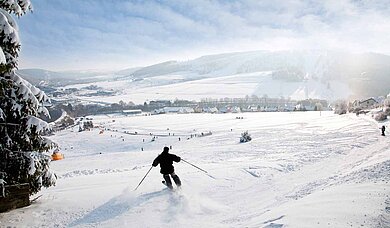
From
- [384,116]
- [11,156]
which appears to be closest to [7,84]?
[11,156]

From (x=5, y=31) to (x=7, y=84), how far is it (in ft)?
5.25

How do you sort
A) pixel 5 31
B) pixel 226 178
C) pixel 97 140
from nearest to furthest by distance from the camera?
pixel 5 31, pixel 226 178, pixel 97 140

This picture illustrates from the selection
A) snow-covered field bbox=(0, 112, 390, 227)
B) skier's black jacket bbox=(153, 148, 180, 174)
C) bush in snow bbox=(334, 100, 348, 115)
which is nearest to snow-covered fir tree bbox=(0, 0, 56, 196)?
snow-covered field bbox=(0, 112, 390, 227)

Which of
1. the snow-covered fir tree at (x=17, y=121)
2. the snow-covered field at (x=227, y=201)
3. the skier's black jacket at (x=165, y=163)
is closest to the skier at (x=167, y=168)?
the skier's black jacket at (x=165, y=163)

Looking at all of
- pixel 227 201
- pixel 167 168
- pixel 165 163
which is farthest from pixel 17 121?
pixel 227 201

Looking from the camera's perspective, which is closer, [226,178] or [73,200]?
[73,200]

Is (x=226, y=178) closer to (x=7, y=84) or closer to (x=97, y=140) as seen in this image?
(x=7, y=84)

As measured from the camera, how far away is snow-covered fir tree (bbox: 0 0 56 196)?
8992 mm

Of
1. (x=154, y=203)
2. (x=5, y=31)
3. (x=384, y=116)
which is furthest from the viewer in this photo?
(x=384, y=116)

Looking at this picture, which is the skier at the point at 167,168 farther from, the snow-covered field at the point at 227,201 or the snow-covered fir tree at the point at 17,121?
the snow-covered fir tree at the point at 17,121

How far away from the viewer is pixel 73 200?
10.3m

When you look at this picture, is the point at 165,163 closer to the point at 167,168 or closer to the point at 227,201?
the point at 167,168

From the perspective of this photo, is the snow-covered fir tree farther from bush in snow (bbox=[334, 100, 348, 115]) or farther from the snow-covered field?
bush in snow (bbox=[334, 100, 348, 115])

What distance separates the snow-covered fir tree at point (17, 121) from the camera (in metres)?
8.99
